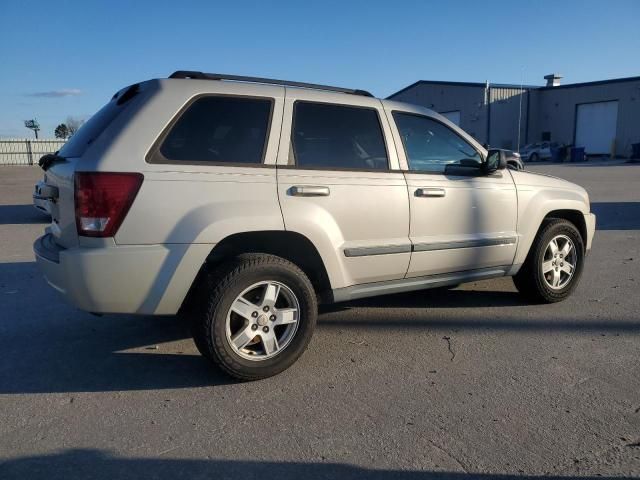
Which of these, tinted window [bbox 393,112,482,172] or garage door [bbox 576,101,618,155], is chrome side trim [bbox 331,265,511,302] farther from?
garage door [bbox 576,101,618,155]

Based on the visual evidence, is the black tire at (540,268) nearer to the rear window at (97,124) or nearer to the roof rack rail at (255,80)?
the roof rack rail at (255,80)

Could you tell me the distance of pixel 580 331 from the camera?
14.2 feet

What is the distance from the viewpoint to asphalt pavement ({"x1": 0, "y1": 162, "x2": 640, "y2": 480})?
2596 millimetres

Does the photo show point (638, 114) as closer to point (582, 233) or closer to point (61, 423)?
point (582, 233)

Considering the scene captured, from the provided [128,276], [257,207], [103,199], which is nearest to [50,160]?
[103,199]

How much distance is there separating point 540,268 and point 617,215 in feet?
25.3

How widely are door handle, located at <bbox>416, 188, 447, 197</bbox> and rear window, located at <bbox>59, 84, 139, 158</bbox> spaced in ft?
7.20

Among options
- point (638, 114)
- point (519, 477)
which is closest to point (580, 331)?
point (519, 477)

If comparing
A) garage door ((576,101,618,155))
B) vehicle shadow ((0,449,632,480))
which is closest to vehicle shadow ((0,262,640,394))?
vehicle shadow ((0,449,632,480))

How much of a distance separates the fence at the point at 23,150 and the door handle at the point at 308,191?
46212 mm

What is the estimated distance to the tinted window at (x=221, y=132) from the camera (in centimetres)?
331

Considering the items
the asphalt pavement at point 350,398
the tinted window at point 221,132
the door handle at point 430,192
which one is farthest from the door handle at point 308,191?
the asphalt pavement at point 350,398

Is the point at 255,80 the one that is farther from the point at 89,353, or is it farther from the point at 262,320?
the point at 89,353

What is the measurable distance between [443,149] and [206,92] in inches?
81.9
